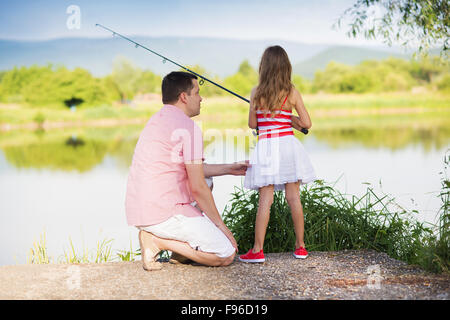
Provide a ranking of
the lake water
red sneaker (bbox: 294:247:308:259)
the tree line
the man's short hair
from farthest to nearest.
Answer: the tree line, the lake water, red sneaker (bbox: 294:247:308:259), the man's short hair

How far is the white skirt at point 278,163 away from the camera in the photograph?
354 cm

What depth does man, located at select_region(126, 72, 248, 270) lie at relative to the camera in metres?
3.20

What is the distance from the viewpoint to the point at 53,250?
20.1 ft

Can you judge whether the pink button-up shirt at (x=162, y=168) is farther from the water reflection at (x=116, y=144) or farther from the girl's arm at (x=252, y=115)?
the water reflection at (x=116, y=144)

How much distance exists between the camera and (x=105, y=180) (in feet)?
38.4

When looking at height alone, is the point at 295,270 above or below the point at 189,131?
below

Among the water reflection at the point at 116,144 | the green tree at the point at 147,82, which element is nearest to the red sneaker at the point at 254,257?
the water reflection at the point at 116,144

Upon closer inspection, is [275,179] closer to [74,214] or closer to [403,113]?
[74,214]

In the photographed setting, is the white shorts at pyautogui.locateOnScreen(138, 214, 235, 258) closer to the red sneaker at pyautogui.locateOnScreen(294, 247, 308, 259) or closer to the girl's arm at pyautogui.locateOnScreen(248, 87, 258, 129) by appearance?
the red sneaker at pyautogui.locateOnScreen(294, 247, 308, 259)

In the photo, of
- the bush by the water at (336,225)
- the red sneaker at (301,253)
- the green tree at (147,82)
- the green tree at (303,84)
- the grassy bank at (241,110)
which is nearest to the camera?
the red sneaker at (301,253)

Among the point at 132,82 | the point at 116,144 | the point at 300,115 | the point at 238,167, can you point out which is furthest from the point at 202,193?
the point at 132,82

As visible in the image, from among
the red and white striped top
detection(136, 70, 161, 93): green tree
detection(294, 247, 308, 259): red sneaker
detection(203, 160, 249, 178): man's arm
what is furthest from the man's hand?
detection(136, 70, 161, 93): green tree

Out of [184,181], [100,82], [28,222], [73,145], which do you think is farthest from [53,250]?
[100,82]
